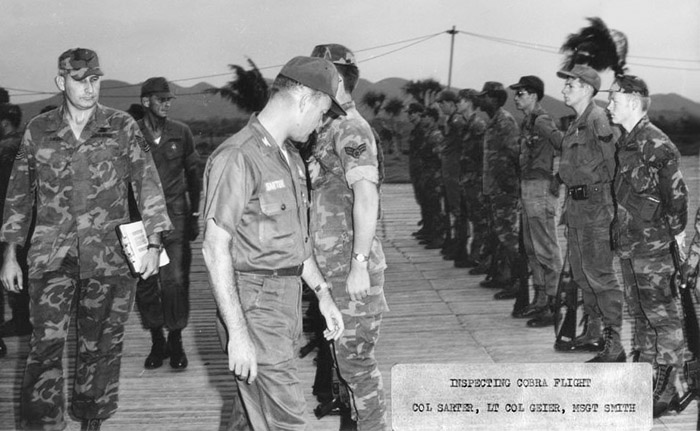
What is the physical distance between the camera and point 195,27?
3.95 meters

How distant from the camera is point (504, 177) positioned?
593 cm

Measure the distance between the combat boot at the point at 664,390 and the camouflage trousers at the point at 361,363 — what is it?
50.5 inches

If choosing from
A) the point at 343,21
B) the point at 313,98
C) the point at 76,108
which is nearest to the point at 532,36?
the point at 343,21

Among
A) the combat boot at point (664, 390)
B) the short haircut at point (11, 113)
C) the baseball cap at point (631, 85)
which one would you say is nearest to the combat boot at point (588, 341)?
the combat boot at point (664, 390)

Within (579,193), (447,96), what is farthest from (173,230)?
(447,96)

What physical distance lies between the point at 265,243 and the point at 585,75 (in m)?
2.60

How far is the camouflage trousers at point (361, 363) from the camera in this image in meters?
3.11

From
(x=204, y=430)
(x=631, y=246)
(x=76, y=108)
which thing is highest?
(x=76, y=108)

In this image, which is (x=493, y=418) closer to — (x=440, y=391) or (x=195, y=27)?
(x=440, y=391)

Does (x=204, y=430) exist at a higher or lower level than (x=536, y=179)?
lower

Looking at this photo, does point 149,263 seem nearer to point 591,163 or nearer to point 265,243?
point 265,243

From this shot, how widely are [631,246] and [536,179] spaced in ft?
5.25

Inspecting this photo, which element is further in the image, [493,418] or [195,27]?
[195,27]

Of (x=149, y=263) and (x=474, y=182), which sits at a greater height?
(x=149, y=263)
